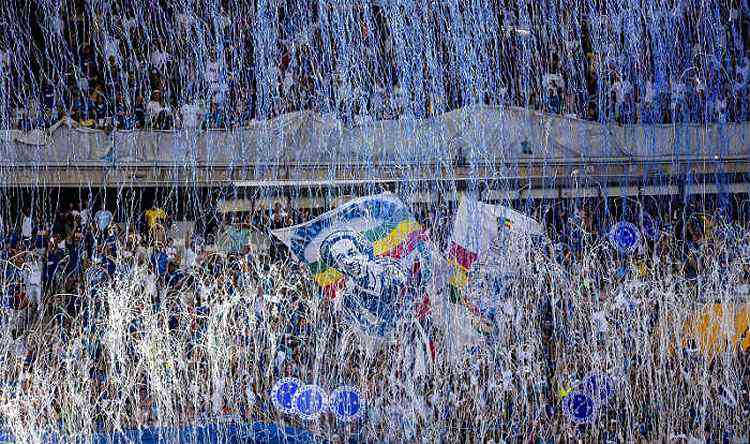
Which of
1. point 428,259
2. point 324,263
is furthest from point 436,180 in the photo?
point 324,263

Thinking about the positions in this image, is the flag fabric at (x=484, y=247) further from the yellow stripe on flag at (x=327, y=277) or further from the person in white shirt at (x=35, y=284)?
the person in white shirt at (x=35, y=284)

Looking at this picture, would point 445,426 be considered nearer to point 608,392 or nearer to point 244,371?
point 608,392

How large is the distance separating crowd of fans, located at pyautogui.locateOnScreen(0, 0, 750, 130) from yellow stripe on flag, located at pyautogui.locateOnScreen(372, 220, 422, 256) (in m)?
1.54

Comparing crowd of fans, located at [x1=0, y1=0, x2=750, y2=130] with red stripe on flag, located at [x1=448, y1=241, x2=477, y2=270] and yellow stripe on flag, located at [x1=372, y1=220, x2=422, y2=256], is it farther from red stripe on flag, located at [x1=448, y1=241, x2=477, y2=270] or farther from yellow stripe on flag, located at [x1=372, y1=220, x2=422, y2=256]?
red stripe on flag, located at [x1=448, y1=241, x2=477, y2=270]

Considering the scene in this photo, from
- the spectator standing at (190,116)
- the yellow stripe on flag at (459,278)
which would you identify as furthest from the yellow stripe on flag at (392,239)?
the spectator standing at (190,116)

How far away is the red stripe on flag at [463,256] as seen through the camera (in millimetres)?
8414

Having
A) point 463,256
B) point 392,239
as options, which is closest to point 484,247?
point 463,256

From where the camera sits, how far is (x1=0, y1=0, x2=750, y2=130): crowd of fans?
9812 mm

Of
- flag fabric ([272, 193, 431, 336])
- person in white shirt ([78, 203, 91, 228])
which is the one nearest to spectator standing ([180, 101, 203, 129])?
person in white shirt ([78, 203, 91, 228])

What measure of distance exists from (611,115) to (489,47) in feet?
6.46

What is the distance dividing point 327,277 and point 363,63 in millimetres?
3314

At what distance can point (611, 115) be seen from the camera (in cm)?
984

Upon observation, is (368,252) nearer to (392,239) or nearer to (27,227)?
(392,239)

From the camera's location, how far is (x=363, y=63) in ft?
35.2
